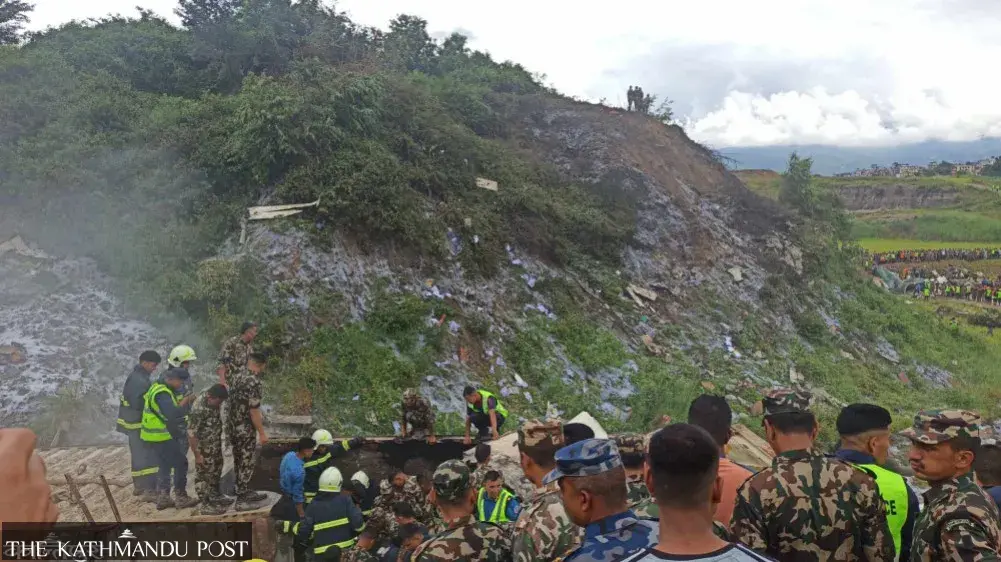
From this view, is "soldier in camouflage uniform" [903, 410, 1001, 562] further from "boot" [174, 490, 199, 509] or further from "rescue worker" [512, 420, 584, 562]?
"boot" [174, 490, 199, 509]

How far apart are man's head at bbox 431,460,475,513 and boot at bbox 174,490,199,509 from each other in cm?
433

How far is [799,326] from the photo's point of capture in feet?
54.3

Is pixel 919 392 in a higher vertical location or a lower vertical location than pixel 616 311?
lower

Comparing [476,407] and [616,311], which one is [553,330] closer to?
[616,311]

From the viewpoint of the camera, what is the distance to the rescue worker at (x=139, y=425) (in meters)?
6.19

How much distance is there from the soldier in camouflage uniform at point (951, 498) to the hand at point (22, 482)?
3188 millimetres

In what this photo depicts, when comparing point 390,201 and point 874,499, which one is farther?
point 390,201

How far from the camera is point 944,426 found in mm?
2873

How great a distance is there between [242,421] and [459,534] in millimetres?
4107

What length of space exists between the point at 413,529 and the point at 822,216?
2081cm

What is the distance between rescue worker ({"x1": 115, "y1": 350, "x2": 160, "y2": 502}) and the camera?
→ 20.3 feet

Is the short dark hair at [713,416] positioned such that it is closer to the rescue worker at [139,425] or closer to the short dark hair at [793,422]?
the short dark hair at [793,422]

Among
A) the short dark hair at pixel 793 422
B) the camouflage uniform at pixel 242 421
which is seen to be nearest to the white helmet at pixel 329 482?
the camouflage uniform at pixel 242 421

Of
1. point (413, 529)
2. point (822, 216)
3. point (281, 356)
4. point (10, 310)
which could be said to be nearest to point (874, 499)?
point (413, 529)
